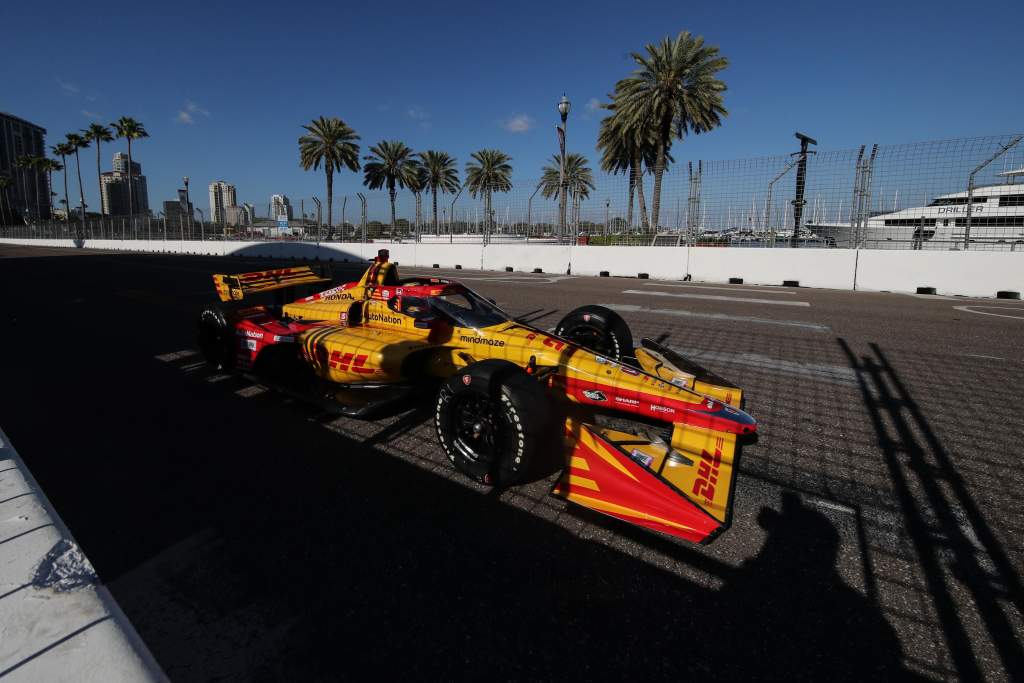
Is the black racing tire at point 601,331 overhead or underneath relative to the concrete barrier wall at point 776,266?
underneath

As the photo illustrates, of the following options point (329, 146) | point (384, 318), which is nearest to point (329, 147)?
point (329, 146)

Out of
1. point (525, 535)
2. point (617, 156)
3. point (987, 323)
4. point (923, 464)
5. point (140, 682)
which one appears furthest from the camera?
point (617, 156)

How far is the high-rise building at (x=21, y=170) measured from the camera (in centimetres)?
11759

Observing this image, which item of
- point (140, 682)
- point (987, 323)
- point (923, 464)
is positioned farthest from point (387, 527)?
point (987, 323)

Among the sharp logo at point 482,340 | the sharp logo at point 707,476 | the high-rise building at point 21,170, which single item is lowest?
the sharp logo at point 707,476

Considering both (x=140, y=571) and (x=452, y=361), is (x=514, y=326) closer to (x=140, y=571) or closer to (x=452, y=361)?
(x=452, y=361)

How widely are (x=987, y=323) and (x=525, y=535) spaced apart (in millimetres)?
10227

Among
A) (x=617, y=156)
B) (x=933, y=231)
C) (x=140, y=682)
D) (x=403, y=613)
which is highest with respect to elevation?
(x=617, y=156)

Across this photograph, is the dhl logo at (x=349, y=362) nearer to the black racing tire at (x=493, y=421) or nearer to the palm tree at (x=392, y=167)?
the black racing tire at (x=493, y=421)

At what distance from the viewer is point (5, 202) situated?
104m

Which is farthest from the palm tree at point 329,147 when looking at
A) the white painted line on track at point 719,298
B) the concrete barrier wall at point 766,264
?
the white painted line on track at point 719,298

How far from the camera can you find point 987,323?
8.70 metres

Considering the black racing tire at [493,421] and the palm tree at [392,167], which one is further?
the palm tree at [392,167]

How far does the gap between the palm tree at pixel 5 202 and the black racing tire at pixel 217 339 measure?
122 metres
